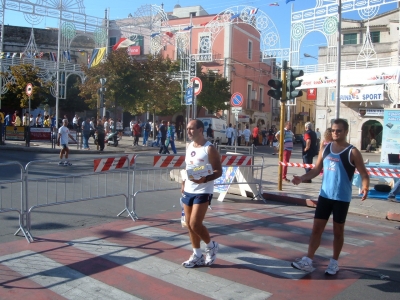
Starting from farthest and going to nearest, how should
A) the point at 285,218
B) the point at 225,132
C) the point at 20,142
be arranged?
1. the point at 225,132
2. the point at 20,142
3. the point at 285,218

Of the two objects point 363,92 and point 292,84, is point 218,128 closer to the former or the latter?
point 363,92

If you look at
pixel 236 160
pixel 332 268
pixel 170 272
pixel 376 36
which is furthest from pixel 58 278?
pixel 376 36

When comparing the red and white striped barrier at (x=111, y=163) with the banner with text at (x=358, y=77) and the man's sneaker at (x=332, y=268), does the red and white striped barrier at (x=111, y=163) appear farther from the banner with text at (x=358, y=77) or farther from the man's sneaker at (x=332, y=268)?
the banner with text at (x=358, y=77)

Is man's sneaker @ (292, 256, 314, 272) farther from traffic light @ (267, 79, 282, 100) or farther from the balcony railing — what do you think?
the balcony railing

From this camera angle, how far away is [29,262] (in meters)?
5.64

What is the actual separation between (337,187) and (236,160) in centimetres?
497

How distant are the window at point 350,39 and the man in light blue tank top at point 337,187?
32.6 m

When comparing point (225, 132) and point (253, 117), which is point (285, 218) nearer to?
point (225, 132)

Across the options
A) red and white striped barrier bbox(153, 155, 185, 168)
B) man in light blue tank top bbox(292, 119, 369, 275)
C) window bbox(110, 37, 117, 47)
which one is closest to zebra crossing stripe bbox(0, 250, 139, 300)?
man in light blue tank top bbox(292, 119, 369, 275)

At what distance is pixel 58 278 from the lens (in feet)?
Answer: 16.8

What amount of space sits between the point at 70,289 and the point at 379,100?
29740 mm

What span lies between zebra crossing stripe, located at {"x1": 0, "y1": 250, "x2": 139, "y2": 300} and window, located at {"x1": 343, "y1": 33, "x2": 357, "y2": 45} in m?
34.2

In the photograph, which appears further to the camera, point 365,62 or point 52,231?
point 365,62

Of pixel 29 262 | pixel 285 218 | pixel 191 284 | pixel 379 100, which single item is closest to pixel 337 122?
pixel 191 284
